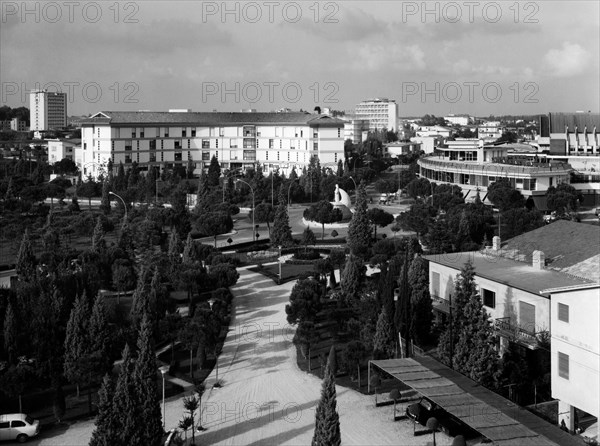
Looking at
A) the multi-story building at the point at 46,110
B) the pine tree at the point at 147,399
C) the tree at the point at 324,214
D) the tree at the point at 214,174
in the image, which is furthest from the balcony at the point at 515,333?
the multi-story building at the point at 46,110

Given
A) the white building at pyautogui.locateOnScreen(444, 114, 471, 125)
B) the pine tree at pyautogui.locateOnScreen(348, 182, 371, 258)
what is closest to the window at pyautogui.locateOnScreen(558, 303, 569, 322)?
the pine tree at pyautogui.locateOnScreen(348, 182, 371, 258)

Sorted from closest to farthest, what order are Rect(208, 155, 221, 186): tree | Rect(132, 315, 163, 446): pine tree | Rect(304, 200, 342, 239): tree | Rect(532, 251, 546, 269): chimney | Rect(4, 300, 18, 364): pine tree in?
Rect(132, 315, 163, 446): pine tree → Rect(4, 300, 18, 364): pine tree → Rect(532, 251, 546, 269): chimney → Rect(304, 200, 342, 239): tree → Rect(208, 155, 221, 186): tree

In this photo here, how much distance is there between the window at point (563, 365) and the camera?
34.9 ft

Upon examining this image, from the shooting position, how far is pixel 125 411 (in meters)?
9.60

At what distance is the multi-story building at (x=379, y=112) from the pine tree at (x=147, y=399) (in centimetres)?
9053

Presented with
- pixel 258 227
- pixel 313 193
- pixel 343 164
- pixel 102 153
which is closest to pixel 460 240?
pixel 258 227

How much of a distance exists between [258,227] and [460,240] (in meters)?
8.88

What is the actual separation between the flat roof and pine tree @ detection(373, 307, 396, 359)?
1.07 meters

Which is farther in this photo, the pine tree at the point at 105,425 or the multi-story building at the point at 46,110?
the multi-story building at the point at 46,110

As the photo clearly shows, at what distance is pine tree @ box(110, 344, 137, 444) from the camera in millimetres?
9539

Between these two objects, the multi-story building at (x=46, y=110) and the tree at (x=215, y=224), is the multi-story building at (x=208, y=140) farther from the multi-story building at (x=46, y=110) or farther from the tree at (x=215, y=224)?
the multi-story building at (x=46, y=110)

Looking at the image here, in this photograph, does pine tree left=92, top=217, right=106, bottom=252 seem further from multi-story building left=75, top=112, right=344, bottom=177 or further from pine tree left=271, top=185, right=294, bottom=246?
multi-story building left=75, top=112, right=344, bottom=177

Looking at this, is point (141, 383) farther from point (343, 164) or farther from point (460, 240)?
point (343, 164)

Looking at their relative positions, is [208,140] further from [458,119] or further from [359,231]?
[458,119]
